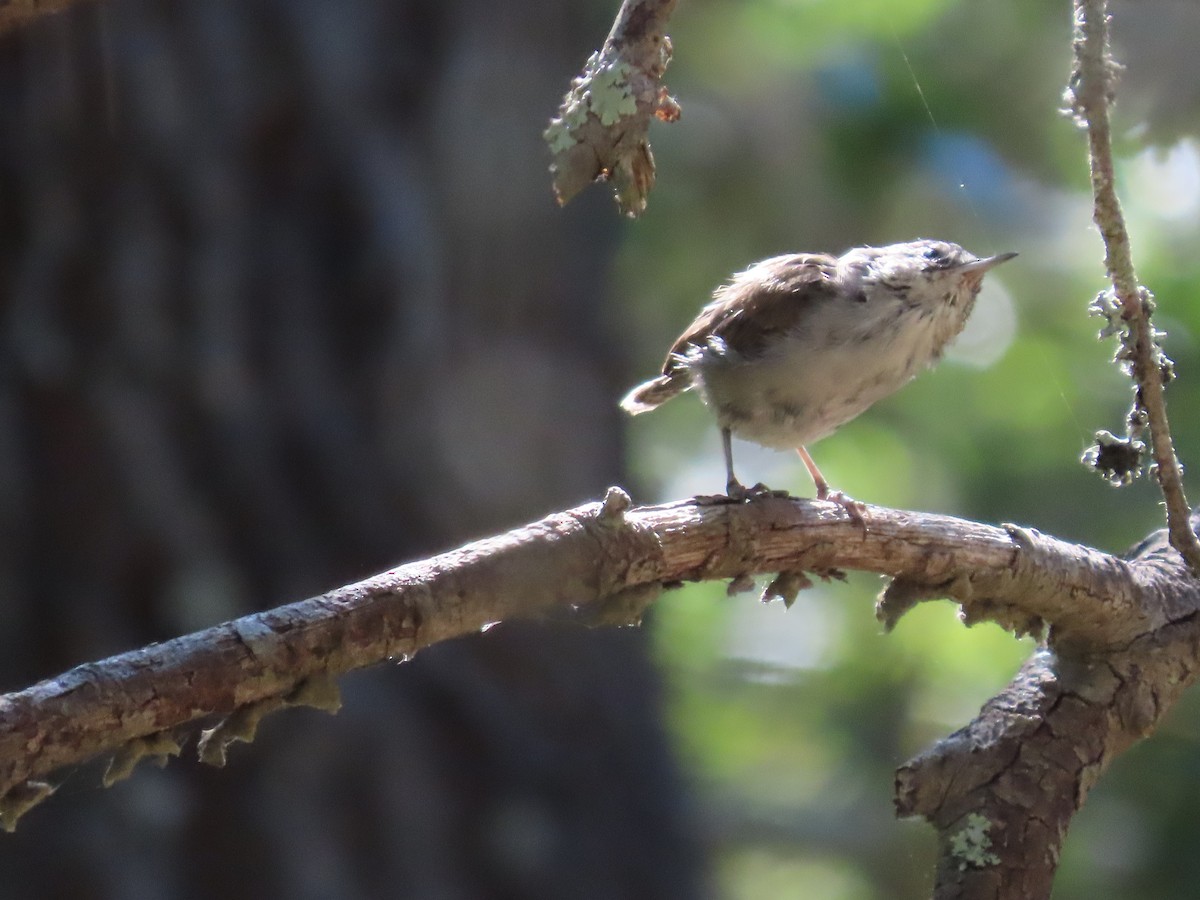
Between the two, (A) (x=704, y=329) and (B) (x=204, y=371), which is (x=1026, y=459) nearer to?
(A) (x=704, y=329)

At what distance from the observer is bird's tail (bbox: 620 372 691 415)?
3.35 meters

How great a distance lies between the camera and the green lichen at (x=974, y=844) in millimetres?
2070

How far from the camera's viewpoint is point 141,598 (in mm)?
3291

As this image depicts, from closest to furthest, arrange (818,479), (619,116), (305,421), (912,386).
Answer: (619,116)
(818,479)
(305,421)
(912,386)

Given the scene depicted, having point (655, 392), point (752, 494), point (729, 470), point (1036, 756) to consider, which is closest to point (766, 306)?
point (729, 470)

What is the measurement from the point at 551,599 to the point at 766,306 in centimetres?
130

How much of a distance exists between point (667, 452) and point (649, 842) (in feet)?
11.4

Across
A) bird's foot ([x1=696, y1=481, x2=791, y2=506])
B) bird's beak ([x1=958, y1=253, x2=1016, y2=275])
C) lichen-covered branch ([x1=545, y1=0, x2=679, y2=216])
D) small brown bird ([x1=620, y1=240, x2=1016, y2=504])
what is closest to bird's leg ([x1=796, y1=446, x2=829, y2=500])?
small brown bird ([x1=620, y1=240, x2=1016, y2=504])

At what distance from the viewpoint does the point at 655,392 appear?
3.42 meters

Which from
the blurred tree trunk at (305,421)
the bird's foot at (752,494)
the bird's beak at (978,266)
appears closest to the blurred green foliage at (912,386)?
the blurred tree trunk at (305,421)

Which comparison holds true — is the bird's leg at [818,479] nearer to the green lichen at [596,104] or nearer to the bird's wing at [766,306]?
the bird's wing at [766,306]

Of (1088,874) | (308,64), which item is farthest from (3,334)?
(1088,874)

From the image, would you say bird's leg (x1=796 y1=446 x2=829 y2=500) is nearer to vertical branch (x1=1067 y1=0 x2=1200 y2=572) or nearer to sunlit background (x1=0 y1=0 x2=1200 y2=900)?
sunlit background (x1=0 y1=0 x2=1200 y2=900)

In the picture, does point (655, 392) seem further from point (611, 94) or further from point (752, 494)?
point (611, 94)
